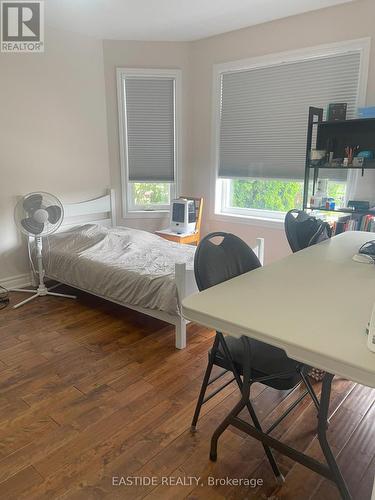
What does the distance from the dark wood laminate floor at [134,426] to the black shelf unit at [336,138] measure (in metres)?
1.76

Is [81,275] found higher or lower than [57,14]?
lower

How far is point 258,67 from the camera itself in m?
3.80

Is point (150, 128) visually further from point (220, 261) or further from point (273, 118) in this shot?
point (220, 261)

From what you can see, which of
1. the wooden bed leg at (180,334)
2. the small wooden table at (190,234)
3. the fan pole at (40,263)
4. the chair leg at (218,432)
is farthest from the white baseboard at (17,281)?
the chair leg at (218,432)

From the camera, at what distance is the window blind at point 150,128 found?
4281 mm

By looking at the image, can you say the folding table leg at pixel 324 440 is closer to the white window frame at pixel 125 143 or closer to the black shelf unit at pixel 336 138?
the black shelf unit at pixel 336 138

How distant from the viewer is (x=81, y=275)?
3.24m

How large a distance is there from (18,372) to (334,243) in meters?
2.18

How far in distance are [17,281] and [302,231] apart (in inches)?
113

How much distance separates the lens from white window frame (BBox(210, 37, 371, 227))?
125 inches

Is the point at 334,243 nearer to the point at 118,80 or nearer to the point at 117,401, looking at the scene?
the point at 117,401

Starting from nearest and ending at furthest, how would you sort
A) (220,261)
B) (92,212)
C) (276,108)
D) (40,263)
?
(220,261), (40,263), (276,108), (92,212)

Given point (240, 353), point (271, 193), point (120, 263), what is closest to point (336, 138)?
point (271, 193)

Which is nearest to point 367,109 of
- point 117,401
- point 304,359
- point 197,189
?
point 197,189
